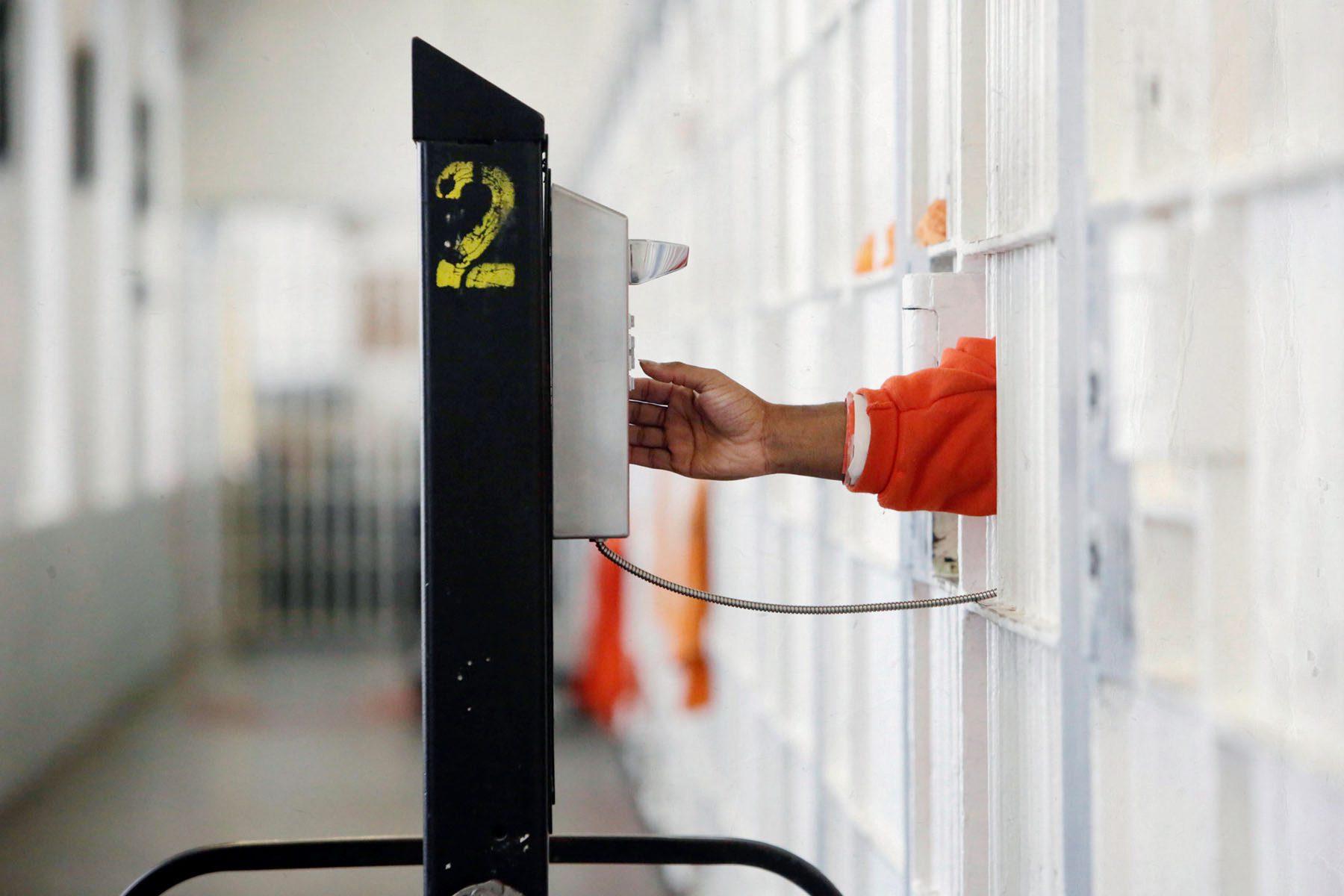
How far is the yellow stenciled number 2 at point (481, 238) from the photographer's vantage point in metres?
0.77

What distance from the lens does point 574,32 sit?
1622mm

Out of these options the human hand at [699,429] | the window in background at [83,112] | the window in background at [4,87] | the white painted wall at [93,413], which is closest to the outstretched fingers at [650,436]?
the human hand at [699,429]

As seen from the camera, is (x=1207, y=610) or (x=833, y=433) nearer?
(x=1207, y=610)

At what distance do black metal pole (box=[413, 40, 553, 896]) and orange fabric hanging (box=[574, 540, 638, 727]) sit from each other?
3.37 ft

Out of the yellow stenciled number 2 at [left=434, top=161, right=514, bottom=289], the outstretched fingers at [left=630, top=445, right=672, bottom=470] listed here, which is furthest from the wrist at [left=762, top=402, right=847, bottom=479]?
the yellow stenciled number 2 at [left=434, top=161, right=514, bottom=289]

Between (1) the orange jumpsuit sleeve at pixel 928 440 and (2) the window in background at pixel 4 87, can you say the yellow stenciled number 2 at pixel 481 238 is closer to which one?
(1) the orange jumpsuit sleeve at pixel 928 440

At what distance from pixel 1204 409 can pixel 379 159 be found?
1.33 m

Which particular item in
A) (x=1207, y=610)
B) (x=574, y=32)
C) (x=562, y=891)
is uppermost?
(x=574, y=32)

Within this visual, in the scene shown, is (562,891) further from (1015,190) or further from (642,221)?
(1015,190)

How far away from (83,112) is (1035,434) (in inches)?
68.5

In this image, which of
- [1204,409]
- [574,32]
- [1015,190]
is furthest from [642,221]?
[1204,409]

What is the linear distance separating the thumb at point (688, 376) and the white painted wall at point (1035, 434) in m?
0.31

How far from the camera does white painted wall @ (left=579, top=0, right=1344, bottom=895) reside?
0.76m

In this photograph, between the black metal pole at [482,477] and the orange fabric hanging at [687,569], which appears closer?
the black metal pole at [482,477]
